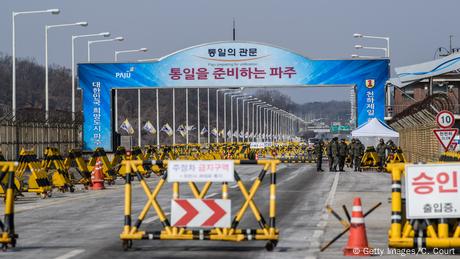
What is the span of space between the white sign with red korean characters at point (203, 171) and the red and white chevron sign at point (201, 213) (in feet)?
0.98

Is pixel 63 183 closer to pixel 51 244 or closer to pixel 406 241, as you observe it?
pixel 51 244

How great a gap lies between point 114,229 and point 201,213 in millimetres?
3931

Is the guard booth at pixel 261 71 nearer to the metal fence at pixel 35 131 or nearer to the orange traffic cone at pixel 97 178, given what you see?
the metal fence at pixel 35 131

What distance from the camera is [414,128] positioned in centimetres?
4919

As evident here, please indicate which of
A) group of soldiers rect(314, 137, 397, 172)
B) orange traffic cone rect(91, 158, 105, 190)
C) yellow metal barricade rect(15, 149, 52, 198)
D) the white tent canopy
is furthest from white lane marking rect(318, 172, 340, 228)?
group of soldiers rect(314, 137, 397, 172)

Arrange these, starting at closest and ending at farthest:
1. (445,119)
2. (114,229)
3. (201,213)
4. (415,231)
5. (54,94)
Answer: (415,231) → (201,213) → (114,229) → (445,119) → (54,94)

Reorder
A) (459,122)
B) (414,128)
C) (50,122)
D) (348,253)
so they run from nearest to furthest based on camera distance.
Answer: (348,253) → (50,122) → (414,128) → (459,122)

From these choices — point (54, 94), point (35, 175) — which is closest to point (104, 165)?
point (35, 175)

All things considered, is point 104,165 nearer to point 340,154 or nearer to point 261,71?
point 340,154

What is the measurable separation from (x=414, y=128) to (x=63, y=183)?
80.2 feet

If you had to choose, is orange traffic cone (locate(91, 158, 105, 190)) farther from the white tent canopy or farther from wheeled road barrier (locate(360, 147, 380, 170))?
wheeled road barrier (locate(360, 147, 380, 170))

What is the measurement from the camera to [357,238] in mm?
12945

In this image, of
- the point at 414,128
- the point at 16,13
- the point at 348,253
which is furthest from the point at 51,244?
the point at 414,128

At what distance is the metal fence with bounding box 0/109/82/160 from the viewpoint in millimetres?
38062
